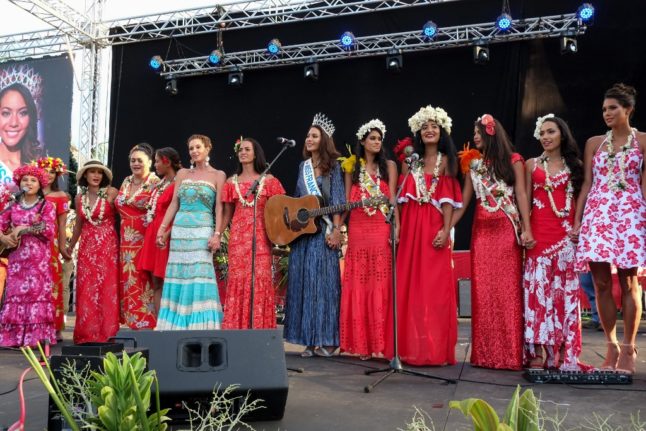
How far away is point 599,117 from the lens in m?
8.66

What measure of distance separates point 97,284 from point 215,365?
127 inches

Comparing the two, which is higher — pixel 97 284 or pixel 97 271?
→ pixel 97 271

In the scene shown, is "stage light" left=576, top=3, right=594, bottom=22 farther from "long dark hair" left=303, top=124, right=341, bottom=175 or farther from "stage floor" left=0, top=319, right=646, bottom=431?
"stage floor" left=0, top=319, right=646, bottom=431

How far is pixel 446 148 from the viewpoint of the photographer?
461cm

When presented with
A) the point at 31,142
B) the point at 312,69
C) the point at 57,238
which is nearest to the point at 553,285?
the point at 57,238

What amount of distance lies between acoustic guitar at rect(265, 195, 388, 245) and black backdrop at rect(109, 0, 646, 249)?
490 centimetres

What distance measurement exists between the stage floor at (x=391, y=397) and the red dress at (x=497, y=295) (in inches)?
6.4

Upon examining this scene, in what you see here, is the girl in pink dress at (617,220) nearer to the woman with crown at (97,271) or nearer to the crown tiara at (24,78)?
the woman with crown at (97,271)

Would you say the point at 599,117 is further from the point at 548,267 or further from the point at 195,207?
the point at 195,207

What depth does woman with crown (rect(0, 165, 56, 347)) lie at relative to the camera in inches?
205

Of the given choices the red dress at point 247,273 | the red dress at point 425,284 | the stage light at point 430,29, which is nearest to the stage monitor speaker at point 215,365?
the red dress at point 425,284

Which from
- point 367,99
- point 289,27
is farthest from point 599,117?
point 289,27

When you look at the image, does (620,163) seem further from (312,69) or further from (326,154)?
(312,69)

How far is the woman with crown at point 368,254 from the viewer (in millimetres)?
4602
